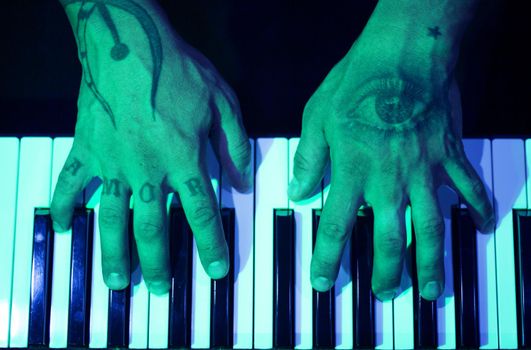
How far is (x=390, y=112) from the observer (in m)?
1.38

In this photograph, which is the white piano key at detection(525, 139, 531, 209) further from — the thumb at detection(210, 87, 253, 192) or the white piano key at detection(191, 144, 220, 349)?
the white piano key at detection(191, 144, 220, 349)

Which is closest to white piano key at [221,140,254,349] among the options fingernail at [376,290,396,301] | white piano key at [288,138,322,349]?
white piano key at [288,138,322,349]

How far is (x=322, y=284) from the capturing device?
1.39 meters

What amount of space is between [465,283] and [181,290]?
71 cm

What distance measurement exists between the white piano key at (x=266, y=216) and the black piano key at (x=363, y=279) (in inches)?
8.0

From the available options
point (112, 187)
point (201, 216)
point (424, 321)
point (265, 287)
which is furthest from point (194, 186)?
point (424, 321)

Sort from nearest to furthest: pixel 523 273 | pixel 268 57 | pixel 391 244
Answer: pixel 391 244
pixel 523 273
pixel 268 57

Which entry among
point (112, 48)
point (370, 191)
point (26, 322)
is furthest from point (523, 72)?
point (26, 322)

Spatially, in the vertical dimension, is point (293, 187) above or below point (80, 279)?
above

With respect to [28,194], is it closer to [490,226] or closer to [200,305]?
[200,305]

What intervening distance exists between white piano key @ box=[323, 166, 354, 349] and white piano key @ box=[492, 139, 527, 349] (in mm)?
376

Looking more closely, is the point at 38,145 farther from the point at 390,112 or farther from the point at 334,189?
the point at 390,112

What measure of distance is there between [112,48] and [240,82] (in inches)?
15.4

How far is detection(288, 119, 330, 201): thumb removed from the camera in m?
1.42
